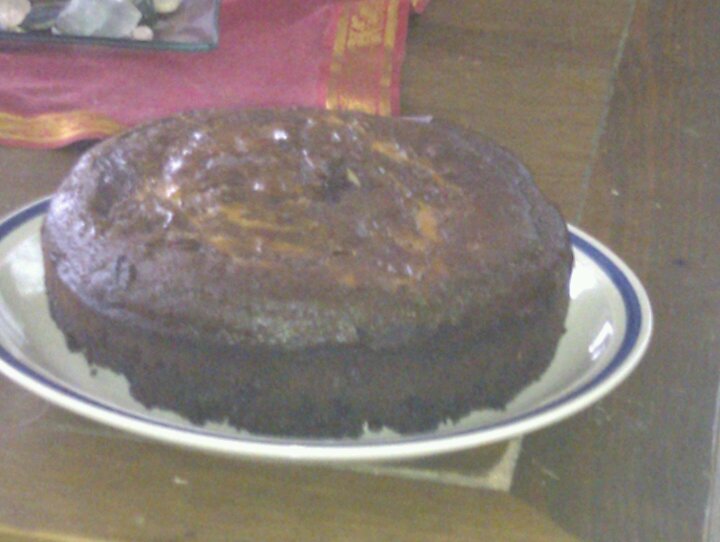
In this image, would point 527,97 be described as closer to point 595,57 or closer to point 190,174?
point 595,57

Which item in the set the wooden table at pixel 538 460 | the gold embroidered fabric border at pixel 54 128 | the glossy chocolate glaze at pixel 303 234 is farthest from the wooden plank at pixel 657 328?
the gold embroidered fabric border at pixel 54 128

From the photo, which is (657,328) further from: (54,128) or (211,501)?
(54,128)

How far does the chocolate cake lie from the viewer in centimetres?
55

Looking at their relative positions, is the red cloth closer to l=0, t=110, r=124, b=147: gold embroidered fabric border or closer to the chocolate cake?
l=0, t=110, r=124, b=147: gold embroidered fabric border

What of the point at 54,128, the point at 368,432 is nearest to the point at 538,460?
the point at 368,432

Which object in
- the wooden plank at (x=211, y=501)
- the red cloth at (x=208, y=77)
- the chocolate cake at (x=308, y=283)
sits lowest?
the wooden plank at (x=211, y=501)

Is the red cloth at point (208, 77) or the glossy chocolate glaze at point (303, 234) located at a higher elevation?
the glossy chocolate glaze at point (303, 234)

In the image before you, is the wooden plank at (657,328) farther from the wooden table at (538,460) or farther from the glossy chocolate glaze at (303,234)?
the glossy chocolate glaze at (303,234)

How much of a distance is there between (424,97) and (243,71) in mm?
222

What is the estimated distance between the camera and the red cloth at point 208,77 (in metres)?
1.04

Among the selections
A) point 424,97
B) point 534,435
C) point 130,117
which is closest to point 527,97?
point 424,97

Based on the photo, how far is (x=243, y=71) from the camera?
116 centimetres

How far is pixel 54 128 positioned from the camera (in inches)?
39.3

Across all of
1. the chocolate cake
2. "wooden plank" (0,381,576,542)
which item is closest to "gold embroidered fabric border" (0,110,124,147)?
the chocolate cake
